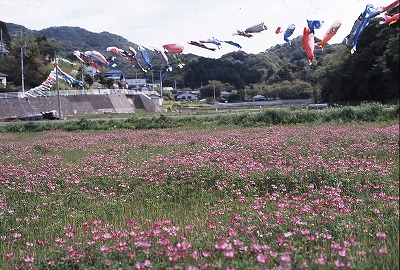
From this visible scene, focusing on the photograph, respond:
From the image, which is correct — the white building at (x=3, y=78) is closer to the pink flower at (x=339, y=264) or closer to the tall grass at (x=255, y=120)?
the tall grass at (x=255, y=120)

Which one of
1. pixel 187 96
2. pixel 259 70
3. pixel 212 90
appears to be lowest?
pixel 187 96

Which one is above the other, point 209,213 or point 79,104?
point 209,213

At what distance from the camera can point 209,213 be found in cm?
498

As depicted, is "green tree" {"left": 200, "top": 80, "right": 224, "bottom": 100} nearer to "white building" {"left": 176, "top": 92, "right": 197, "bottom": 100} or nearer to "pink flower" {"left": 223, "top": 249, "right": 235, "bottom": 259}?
"white building" {"left": 176, "top": 92, "right": 197, "bottom": 100}

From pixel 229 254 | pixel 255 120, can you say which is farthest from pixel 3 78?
pixel 229 254

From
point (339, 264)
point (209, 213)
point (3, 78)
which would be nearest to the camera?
point (339, 264)

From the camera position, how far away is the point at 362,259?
9.14 feet

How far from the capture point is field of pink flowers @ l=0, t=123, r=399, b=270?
3.08 metres

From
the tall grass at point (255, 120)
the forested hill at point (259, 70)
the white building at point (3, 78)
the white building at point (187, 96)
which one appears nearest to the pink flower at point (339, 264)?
the forested hill at point (259, 70)

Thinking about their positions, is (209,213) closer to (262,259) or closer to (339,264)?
(262,259)

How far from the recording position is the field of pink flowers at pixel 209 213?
10.1ft

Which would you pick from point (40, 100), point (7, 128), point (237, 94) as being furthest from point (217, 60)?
point (7, 128)

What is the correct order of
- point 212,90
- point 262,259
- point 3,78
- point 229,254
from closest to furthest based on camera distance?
point 262,259
point 229,254
point 3,78
point 212,90

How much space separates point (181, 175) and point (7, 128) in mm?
25500
